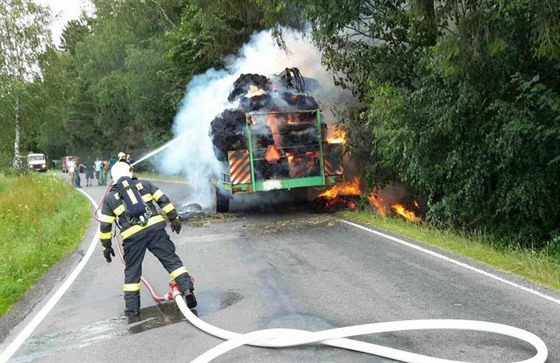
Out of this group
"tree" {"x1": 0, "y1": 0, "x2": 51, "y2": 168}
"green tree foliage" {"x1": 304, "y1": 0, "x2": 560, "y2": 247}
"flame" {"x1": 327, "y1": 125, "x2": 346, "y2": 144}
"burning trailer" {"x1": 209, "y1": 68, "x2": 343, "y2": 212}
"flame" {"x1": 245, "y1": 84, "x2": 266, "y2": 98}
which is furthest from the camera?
"tree" {"x1": 0, "y1": 0, "x2": 51, "y2": 168}

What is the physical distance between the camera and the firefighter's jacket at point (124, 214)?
6254 millimetres

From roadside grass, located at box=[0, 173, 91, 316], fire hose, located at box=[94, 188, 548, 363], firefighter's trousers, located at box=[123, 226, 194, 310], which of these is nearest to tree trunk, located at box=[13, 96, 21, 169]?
roadside grass, located at box=[0, 173, 91, 316]

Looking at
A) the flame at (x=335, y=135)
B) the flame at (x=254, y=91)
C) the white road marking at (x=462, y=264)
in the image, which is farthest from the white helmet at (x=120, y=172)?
the flame at (x=335, y=135)

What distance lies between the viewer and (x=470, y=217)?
1190cm

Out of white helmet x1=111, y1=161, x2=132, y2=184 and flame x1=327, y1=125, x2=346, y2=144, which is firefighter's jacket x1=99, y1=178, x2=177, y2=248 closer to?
white helmet x1=111, y1=161, x2=132, y2=184

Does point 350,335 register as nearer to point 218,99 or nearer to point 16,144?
point 218,99

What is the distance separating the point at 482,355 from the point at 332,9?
8.37 metres

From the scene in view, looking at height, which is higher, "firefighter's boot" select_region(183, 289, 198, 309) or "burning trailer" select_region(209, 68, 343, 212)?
"burning trailer" select_region(209, 68, 343, 212)

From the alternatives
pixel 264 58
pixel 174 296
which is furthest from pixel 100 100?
pixel 174 296

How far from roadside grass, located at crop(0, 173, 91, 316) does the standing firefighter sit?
181 cm

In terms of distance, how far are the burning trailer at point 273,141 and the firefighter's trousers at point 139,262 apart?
20.9 feet

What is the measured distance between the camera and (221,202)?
1473 centimetres

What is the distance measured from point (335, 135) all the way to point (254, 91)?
2.09m

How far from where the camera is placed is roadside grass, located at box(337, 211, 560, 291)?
706 cm
